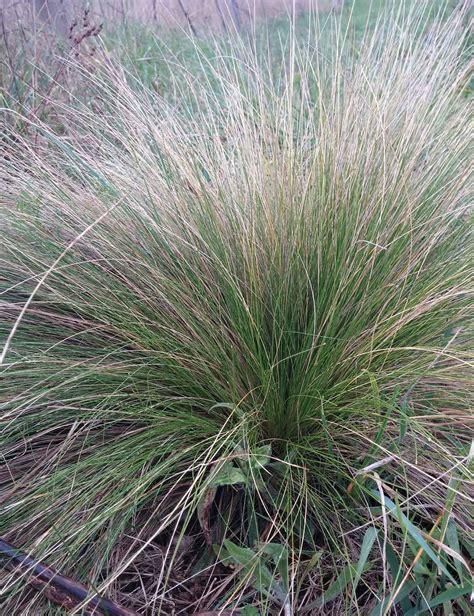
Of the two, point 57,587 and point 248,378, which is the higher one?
point 248,378

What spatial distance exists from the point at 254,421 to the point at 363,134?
795mm

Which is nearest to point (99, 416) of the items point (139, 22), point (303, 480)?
point (303, 480)

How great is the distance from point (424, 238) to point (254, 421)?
65 centimetres

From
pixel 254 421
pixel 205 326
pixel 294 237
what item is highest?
Answer: pixel 294 237

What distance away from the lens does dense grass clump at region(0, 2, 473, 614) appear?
126 cm

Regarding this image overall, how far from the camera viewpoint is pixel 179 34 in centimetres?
414

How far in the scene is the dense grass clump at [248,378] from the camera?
126 centimetres

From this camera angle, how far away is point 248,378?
1.44 m

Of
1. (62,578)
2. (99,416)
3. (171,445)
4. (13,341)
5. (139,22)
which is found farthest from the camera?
(139,22)

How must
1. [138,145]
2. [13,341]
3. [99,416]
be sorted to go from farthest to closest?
1. [138,145]
2. [13,341]
3. [99,416]

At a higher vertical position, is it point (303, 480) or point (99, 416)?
point (99, 416)

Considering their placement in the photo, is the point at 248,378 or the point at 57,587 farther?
the point at 248,378

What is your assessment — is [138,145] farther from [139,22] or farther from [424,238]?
[139,22]

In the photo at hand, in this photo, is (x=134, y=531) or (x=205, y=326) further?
(x=205, y=326)
